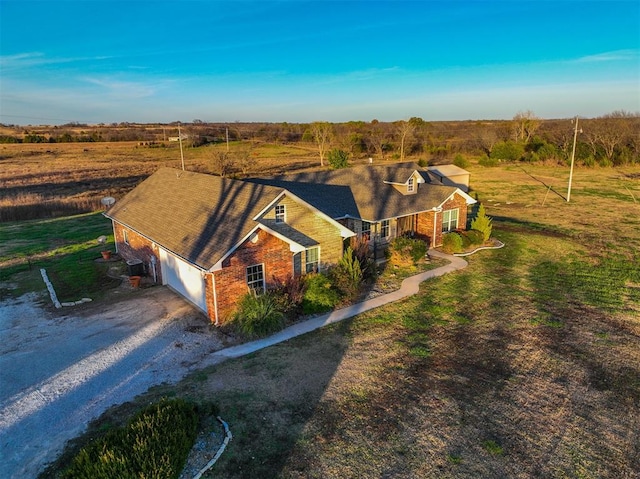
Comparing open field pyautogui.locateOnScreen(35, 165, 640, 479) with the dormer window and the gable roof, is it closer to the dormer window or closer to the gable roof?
the dormer window

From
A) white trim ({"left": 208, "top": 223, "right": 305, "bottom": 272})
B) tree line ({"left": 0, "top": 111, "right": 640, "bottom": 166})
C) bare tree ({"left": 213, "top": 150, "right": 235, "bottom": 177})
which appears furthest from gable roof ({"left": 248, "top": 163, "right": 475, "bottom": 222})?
bare tree ({"left": 213, "top": 150, "right": 235, "bottom": 177})

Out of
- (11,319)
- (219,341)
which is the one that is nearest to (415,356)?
(219,341)

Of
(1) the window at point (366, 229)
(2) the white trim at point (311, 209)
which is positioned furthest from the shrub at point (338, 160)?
(2) the white trim at point (311, 209)

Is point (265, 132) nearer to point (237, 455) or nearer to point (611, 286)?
point (611, 286)

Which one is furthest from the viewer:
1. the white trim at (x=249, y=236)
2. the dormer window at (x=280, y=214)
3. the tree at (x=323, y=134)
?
the tree at (x=323, y=134)

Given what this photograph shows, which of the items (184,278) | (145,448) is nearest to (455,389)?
(145,448)

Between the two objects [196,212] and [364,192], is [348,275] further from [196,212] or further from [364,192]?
[364,192]

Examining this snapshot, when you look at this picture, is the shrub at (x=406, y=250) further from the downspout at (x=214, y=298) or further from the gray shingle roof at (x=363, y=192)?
the downspout at (x=214, y=298)
